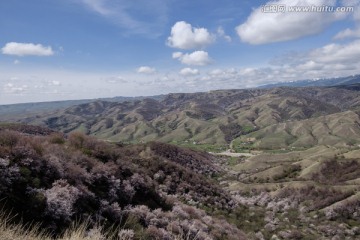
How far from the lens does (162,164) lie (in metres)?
52.3

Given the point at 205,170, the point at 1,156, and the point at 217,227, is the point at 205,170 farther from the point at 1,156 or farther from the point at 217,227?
the point at 1,156

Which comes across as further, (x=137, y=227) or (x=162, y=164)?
(x=162, y=164)

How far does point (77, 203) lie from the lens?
18234 millimetres

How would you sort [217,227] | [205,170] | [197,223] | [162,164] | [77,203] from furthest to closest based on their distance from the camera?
[205,170] → [162,164] → [217,227] → [197,223] → [77,203]

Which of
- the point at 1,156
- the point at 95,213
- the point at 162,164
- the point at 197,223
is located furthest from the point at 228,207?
the point at 1,156

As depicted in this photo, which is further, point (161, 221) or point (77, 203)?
point (161, 221)

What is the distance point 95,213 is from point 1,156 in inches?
243

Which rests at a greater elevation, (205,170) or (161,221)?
(161,221)

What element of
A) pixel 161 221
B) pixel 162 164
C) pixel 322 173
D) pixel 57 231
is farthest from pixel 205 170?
pixel 57 231

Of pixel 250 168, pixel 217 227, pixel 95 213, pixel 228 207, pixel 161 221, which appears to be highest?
pixel 95 213

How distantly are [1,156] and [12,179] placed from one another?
8.61 feet

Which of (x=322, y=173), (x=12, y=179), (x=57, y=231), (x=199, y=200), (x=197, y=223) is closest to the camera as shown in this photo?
(x=57, y=231)

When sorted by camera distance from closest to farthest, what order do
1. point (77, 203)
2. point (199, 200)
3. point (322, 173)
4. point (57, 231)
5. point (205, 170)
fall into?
point (57, 231)
point (77, 203)
point (199, 200)
point (322, 173)
point (205, 170)

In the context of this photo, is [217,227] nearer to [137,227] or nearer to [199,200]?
[137,227]
